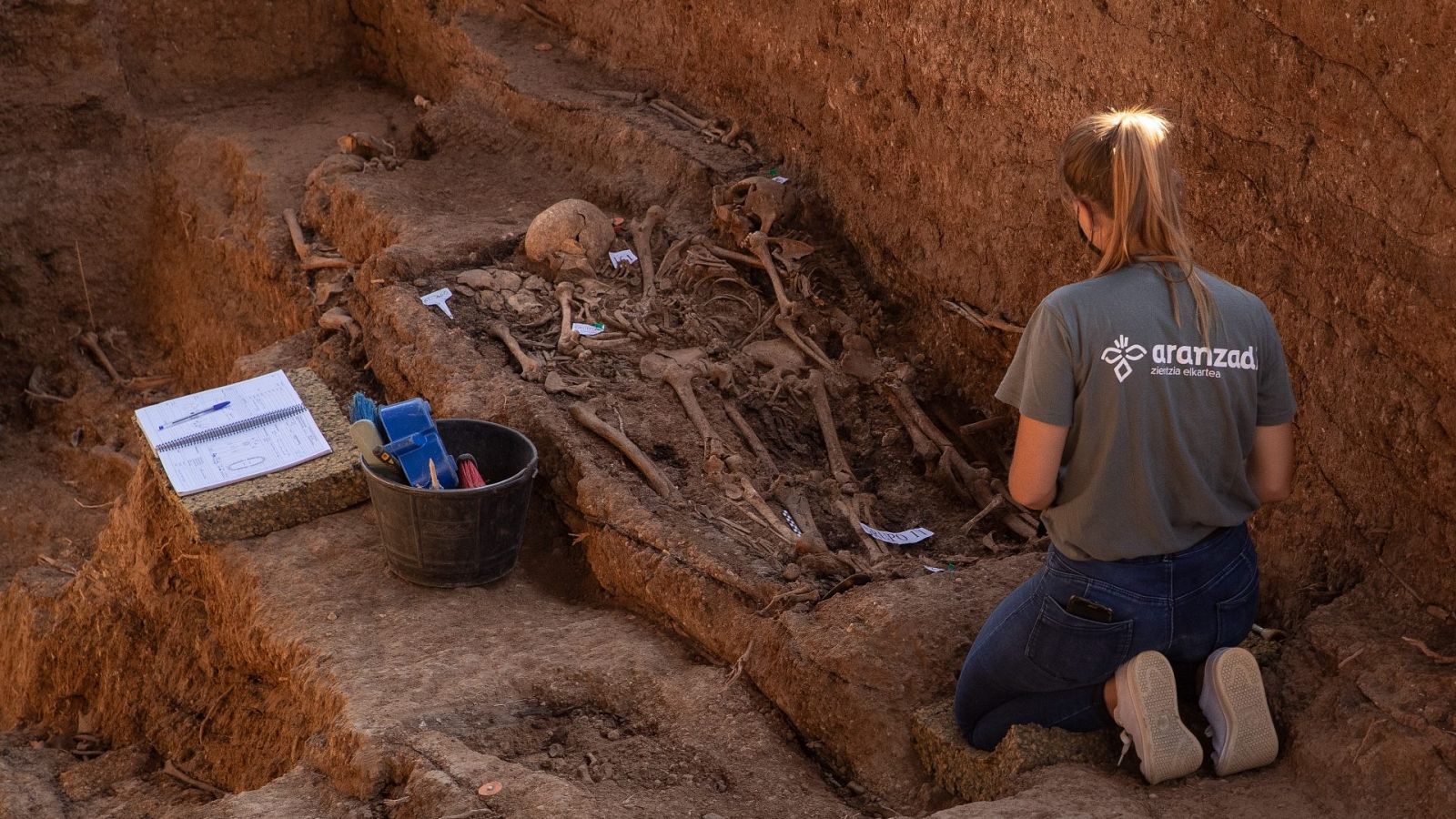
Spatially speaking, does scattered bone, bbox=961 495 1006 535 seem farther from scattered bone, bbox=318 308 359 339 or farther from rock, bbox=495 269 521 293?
scattered bone, bbox=318 308 359 339

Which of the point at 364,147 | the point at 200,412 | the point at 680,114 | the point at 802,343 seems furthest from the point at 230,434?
the point at 680,114

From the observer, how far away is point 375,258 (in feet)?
20.1

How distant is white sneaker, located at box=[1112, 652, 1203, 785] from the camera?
3045mm

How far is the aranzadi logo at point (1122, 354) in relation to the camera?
2.84 m

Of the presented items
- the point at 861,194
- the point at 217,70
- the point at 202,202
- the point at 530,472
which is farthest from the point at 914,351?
the point at 217,70

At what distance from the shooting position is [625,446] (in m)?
4.92

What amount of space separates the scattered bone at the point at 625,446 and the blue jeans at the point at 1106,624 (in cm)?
172

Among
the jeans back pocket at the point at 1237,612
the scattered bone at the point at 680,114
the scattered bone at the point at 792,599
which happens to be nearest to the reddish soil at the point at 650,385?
the scattered bone at the point at 792,599

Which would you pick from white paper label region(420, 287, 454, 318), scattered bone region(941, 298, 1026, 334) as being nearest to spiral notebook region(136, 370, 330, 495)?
white paper label region(420, 287, 454, 318)

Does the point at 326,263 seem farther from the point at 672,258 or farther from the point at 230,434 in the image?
the point at 672,258

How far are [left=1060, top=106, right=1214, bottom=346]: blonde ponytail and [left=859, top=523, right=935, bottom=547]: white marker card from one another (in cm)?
198

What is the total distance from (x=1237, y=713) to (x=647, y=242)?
3.77 m

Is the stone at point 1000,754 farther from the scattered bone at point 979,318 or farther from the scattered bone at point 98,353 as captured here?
the scattered bone at point 98,353

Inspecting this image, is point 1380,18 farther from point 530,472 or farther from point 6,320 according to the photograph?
point 6,320
